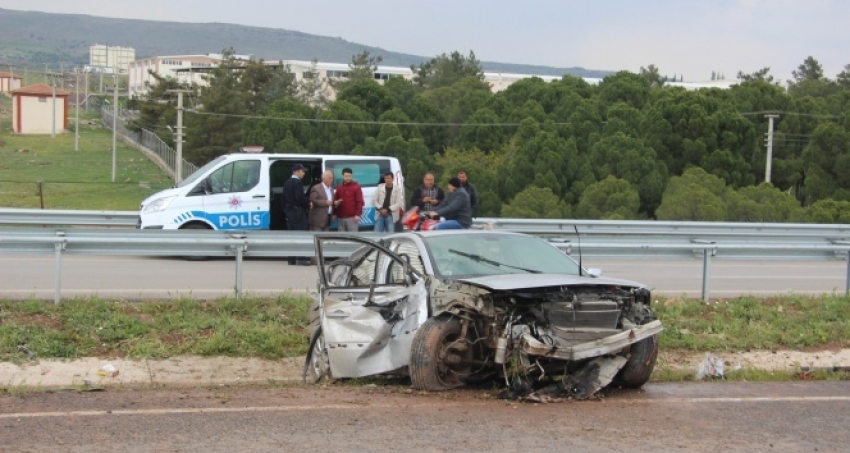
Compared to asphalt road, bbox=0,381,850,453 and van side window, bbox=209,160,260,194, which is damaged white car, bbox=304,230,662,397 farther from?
van side window, bbox=209,160,260,194

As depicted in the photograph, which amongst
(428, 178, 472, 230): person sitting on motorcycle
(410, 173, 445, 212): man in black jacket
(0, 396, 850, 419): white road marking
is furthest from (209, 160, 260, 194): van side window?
(0, 396, 850, 419): white road marking

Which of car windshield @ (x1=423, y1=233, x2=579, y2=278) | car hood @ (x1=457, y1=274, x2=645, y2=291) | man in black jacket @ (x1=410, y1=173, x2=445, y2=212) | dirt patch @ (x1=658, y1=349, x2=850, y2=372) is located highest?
man in black jacket @ (x1=410, y1=173, x2=445, y2=212)

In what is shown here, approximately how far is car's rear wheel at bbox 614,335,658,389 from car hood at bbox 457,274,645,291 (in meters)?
0.51

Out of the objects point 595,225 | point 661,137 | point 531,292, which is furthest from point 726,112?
point 531,292

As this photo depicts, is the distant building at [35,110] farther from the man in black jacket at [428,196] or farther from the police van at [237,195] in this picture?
the man in black jacket at [428,196]

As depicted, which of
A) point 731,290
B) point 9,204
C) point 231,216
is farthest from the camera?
point 9,204

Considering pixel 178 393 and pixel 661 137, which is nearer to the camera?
pixel 178 393

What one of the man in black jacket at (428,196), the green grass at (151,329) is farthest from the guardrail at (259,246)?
the man in black jacket at (428,196)

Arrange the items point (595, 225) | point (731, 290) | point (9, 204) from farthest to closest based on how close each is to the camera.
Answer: point (9, 204)
point (595, 225)
point (731, 290)

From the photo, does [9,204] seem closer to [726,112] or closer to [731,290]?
[726,112]

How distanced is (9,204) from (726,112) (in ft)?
107

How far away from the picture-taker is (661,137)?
48.6 metres

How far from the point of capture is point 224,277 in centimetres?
1634

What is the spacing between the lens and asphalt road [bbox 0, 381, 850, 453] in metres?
6.87
